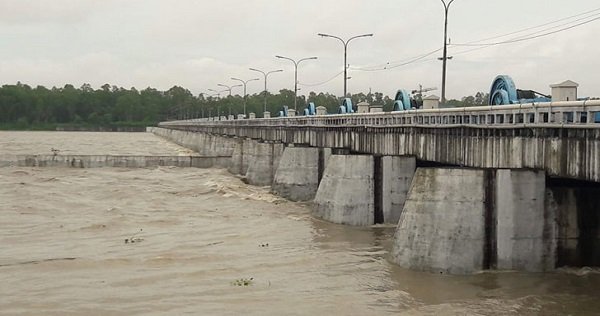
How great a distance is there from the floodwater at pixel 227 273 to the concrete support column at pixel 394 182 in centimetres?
119

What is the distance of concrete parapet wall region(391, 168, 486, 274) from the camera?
2144cm

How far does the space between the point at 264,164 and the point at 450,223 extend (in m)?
38.7

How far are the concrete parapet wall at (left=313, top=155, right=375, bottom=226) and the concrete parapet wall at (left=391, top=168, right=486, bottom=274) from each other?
10.9m

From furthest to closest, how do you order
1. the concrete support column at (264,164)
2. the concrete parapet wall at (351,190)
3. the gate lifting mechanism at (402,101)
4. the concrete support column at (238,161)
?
the concrete support column at (238,161) < the concrete support column at (264,164) < the gate lifting mechanism at (402,101) < the concrete parapet wall at (351,190)

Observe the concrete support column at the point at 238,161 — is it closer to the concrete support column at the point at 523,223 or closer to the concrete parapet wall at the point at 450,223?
the concrete parapet wall at the point at 450,223

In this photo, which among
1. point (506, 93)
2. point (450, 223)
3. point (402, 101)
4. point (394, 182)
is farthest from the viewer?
point (402, 101)

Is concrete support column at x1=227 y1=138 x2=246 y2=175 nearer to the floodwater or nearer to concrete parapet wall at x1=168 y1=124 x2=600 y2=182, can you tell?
the floodwater

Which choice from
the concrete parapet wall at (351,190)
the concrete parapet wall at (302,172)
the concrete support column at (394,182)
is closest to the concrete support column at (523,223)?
the concrete support column at (394,182)


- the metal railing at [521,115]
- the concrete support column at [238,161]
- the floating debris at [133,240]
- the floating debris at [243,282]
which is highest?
the metal railing at [521,115]

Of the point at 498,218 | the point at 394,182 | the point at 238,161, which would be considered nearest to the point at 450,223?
the point at 498,218

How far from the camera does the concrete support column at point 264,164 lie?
194 ft

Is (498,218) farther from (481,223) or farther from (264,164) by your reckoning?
(264,164)

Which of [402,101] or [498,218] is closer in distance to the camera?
[498,218]

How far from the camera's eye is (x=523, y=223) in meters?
21.0
